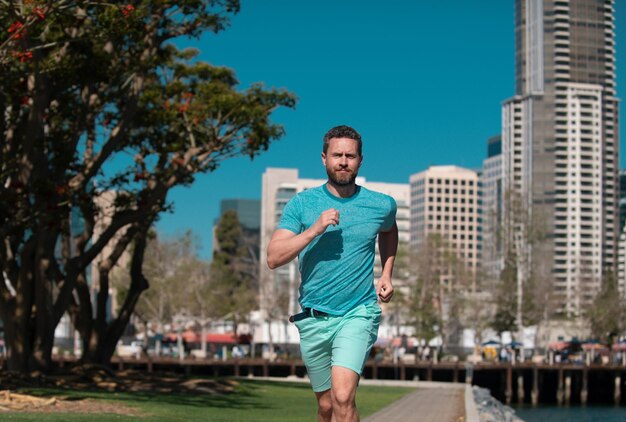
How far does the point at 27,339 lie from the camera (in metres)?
25.7

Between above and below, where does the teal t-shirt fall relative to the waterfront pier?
above

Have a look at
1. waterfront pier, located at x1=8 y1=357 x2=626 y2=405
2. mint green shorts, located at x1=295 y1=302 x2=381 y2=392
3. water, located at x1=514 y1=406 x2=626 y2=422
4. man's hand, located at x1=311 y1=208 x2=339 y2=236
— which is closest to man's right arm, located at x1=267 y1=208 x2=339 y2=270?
man's hand, located at x1=311 y1=208 x2=339 y2=236

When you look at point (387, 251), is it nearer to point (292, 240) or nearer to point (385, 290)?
point (385, 290)

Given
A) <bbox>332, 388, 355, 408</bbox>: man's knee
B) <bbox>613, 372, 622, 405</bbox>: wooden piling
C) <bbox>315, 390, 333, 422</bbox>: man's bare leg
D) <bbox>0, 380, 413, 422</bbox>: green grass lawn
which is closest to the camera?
<bbox>332, 388, 355, 408</bbox>: man's knee

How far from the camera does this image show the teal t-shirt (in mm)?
6934

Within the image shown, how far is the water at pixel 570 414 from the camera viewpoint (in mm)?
45094

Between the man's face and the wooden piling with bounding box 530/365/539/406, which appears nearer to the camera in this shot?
the man's face

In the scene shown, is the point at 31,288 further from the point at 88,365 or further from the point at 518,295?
the point at 518,295

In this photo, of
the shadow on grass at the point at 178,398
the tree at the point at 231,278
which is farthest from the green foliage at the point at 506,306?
the shadow on grass at the point at 178,398

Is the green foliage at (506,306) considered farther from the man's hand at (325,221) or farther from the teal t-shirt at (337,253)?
the man's hand at (325,221)

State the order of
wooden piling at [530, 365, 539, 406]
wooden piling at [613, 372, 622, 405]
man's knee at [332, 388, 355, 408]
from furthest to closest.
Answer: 1. wooden piling at [613, 372, 622, 405]
2. wooden piling at [530, 365, 539, 406]
3. man's knee at [332, 388, 355, 408]

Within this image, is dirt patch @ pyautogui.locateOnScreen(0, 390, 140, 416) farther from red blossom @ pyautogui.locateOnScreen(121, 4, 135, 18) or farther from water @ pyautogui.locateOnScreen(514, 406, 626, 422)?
water @ pyautogui.locateOnScreen(514, 406, 626, 422)

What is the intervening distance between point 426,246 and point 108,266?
55.0 meters

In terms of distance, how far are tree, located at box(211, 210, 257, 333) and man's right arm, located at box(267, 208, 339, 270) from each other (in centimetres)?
7848
